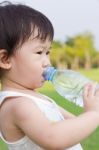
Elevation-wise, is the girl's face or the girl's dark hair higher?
the girl's dark hair

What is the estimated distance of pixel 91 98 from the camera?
163cm

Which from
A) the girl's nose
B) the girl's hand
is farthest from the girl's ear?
the girl's hand

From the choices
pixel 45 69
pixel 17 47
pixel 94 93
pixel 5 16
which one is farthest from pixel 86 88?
pixel 5 16

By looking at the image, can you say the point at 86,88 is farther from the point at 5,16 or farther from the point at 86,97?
the point at 5,16

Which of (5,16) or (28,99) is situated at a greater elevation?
(5,16)

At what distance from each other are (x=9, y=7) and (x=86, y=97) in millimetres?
454

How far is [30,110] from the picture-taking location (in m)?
1.59

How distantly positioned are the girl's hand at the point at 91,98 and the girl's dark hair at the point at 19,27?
24cm

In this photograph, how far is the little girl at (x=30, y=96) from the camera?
5.16 ft

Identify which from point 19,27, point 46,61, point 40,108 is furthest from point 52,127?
point 19,27

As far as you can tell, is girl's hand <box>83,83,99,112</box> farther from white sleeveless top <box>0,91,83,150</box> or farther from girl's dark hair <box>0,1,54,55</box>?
girl's dark hair <box>0,1,54,55</box>

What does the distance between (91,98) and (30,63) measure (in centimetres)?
25

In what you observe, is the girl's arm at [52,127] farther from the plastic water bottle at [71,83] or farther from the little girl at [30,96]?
the plastic water bottle at [71,83]

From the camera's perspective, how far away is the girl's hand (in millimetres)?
1623
